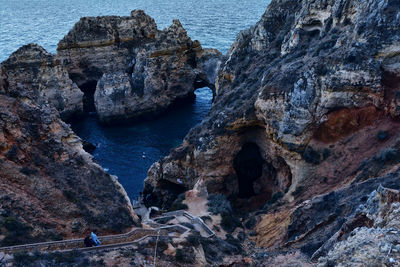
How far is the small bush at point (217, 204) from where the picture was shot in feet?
99.8

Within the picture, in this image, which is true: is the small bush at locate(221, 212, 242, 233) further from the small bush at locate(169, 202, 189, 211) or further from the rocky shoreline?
the small bush at locate(169, 202, 189, 211)

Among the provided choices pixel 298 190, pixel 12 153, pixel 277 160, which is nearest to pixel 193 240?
pixel 298 190

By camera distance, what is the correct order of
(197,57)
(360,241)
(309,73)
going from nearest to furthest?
(360,241) < (309,73) < (197,57)

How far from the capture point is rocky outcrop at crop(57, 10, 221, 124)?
58.4 metres

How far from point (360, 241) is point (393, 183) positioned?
26.6ft

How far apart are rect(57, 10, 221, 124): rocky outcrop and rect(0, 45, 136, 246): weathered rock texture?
2990 centimetres

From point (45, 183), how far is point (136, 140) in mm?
30233

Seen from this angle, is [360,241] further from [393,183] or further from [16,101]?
[16,101]

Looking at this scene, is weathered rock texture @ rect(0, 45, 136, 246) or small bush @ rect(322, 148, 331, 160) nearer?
weathered rock texture @ rect(0, 45, 136, 246)

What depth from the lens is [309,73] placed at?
28.8 metres

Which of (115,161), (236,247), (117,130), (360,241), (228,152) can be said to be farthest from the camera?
(117,130)

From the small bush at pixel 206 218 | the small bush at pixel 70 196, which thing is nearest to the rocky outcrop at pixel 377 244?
the small bush at pixel 206 218

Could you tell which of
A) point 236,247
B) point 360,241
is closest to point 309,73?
point 236,247

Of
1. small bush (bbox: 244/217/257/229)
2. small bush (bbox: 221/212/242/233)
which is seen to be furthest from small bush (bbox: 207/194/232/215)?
small bush (bbox: 244/217/257/229)
